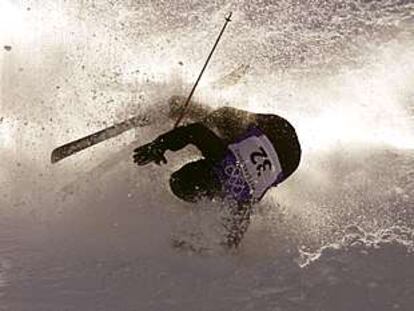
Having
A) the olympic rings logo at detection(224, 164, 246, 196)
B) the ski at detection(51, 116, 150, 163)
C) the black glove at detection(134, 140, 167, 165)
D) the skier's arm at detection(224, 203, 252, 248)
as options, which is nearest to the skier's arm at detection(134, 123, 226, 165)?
the black glove at detection(134, 140, 167, 165)

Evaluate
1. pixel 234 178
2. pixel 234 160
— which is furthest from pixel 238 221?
pixel 234 160

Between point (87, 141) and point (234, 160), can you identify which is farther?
point (87, 141)

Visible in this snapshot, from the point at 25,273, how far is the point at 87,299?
1.63ft

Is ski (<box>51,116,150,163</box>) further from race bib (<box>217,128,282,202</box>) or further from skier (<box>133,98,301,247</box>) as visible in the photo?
race bib (<box>217,128,282,202</box>)

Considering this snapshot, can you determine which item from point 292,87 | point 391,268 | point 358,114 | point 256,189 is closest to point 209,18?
point 292,87

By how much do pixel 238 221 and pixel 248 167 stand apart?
39 cm

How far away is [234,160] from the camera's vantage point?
17.5ft

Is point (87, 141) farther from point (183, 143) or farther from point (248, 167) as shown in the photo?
point (248, 167)

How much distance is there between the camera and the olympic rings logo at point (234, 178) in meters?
5.30

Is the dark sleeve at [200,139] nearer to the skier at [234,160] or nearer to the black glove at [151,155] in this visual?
the skier at [234,160]

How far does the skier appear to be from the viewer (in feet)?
17.4

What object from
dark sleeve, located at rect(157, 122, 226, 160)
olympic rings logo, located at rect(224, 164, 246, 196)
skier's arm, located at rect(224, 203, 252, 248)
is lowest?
skier's arm, located at rect(224, 203, 252, 248)

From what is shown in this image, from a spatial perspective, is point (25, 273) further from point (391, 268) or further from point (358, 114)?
point (358, 114)

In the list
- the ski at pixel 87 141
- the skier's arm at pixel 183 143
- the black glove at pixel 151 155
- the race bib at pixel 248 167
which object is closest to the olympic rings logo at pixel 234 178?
the race bib at pixel 248 167
